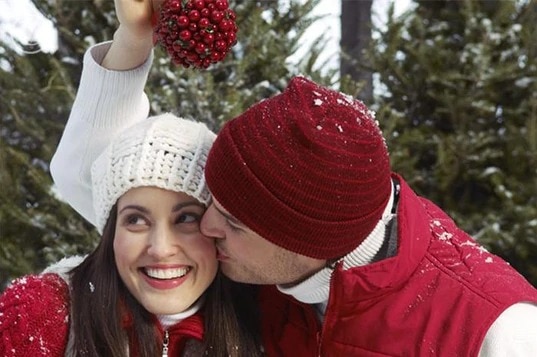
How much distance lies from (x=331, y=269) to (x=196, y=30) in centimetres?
67

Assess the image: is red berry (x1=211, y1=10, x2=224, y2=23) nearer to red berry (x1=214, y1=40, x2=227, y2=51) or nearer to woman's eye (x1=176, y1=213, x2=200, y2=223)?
red berry (x1=214, y1=40, x2=227, y2=51)

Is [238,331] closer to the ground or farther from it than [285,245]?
closer to the ground

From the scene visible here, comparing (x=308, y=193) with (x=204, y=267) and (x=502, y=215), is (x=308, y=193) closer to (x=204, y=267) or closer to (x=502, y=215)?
(x=204, y=267)

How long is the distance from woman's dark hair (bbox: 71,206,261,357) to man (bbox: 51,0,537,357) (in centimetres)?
21

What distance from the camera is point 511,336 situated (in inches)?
64.4

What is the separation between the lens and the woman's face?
1.89 m

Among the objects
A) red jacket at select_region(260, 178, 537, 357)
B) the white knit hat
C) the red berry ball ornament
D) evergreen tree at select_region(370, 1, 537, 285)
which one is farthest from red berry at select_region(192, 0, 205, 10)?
evergreen tree at select_region(370, 1, 537, 285)

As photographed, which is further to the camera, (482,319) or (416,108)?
(416,108)

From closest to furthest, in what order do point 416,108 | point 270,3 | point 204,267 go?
1. point 204,267
2. point 270,3
3. point 416,108

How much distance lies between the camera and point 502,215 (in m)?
4.50

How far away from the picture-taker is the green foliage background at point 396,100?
12.6ft

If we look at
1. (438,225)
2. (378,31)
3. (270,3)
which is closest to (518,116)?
(378,31)

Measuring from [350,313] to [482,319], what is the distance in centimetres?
31

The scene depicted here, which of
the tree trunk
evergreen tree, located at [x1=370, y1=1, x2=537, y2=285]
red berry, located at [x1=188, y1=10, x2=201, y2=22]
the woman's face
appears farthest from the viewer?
the tree trunk
